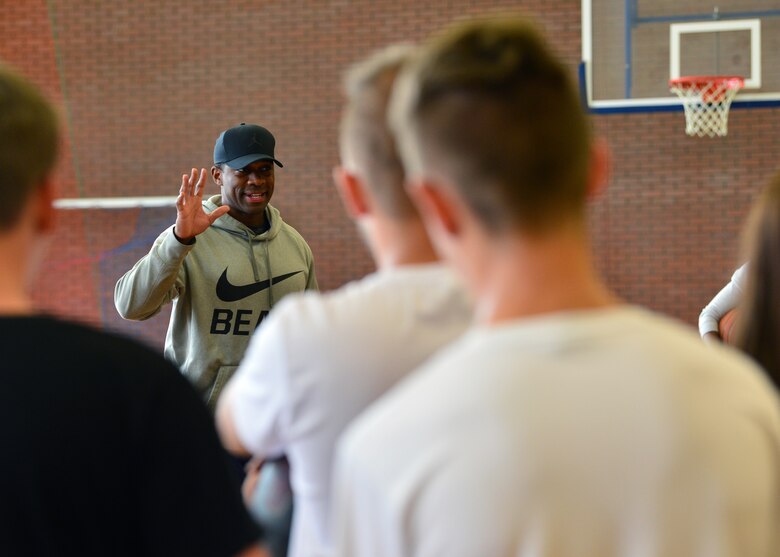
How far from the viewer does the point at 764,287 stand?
144 cm

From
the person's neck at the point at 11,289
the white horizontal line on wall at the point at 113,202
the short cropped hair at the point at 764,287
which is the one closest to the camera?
the person's neck at the point at 11,289

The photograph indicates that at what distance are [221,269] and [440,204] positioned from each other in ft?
8.61

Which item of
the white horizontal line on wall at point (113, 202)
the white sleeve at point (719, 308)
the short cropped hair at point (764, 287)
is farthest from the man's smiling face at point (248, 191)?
the white horizontal line on wall at point (113, 202)

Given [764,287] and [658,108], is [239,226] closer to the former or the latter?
[764,287]

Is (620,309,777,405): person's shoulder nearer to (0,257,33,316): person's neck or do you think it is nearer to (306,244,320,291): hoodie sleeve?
(0,257,33,316): person's neck

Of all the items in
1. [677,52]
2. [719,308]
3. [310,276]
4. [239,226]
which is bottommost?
[719,308]

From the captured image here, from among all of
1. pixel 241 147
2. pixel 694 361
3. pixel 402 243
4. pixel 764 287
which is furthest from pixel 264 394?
pixel 241 147

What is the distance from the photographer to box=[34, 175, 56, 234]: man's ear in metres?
1.12

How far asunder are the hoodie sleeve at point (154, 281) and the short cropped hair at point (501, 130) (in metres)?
2.41

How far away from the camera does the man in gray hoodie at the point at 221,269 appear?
329 cm

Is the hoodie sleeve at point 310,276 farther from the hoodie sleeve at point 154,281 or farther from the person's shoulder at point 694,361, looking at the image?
the person's shoulder at point 694,361

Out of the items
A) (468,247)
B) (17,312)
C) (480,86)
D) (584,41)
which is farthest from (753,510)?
(584,41)

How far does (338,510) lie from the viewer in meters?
0.94

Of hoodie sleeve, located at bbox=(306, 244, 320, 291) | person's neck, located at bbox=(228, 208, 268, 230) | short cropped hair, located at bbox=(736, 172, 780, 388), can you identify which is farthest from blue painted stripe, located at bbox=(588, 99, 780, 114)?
short cropped hair, located at bbox=(736, 172, 780, 388)
